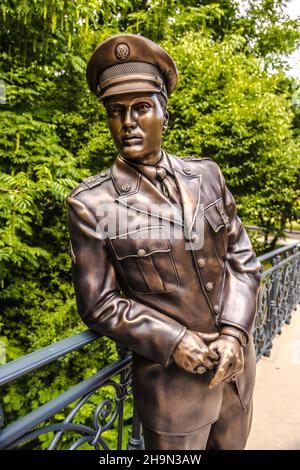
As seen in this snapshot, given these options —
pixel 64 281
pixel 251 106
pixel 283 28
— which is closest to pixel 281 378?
pixel 64 281

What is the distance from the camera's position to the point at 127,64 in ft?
4.58

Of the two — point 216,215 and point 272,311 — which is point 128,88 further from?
point 272,311

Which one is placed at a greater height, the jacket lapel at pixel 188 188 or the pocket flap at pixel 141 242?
the jacket lapel at pixel 188 188

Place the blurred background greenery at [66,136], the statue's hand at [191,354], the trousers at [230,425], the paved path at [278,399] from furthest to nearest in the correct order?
the blurred background greenery at [66,136], the paved path at [278,399], the trousers at [230,425], the statue's hand at [191,354]

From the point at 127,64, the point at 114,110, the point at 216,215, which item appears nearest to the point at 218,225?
the point at 216,215

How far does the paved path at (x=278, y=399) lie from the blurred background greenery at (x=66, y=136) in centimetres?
185

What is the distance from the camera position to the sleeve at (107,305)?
137cm

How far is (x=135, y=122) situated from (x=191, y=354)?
0.94 meters

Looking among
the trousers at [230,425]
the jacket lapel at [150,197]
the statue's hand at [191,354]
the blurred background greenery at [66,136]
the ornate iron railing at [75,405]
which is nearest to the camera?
the ornate iron railing at [75,405]

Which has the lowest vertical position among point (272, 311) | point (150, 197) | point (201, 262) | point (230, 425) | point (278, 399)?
point (278, 399)

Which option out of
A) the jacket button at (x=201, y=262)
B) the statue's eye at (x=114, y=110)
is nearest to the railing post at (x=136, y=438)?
the jacket button at (x=201, y=262)

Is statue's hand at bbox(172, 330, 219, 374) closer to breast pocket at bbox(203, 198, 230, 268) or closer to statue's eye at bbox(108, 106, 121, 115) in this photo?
breast pocket at bbox(203, 198, 230, 268)

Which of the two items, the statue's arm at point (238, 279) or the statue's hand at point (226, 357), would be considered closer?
the statue's hand at point (226, 357)

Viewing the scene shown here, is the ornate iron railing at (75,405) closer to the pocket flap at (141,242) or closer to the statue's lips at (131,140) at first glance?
the pocket flap at (141,242)
